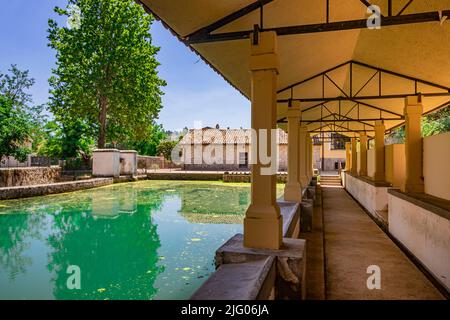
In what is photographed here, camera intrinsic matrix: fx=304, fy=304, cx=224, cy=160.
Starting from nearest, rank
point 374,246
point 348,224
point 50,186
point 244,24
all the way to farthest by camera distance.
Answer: point 244,24 < point 374,246 < point 348,224 < point 50,186

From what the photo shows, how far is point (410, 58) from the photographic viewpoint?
6.51 m

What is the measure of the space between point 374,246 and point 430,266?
153 centimetres

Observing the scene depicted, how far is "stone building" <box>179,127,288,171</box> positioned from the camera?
38188 mm

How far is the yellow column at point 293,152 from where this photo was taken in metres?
7.96

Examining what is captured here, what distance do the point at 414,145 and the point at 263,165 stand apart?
602 centimetres

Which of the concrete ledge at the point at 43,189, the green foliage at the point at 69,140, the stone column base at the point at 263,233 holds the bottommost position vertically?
the concrete ledge at the point at 43,189

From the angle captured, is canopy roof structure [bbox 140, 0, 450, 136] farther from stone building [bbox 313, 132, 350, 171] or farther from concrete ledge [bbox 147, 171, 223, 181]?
stone building [bbox 313, 132, 350, 171]

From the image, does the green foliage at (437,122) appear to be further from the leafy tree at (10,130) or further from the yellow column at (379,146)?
the leafy tree at (10,130)

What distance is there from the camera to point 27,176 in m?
19.0

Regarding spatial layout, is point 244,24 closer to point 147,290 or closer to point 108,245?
point 147,290

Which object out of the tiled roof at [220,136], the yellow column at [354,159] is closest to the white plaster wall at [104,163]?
the tiled roof at [220,136]

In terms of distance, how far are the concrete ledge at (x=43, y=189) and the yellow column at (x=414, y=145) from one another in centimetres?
1622

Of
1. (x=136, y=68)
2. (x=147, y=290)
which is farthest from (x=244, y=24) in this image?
(x=136, y=68)

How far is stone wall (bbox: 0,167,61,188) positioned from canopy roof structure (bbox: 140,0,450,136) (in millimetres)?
16391
